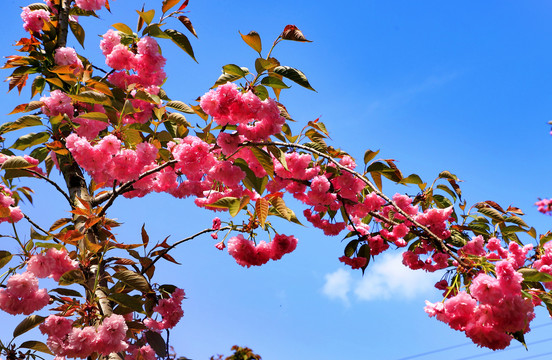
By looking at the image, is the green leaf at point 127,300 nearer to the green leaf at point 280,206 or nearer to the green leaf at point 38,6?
the green leaf at point 280,206

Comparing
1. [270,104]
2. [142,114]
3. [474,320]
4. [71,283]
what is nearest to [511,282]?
[474,320]

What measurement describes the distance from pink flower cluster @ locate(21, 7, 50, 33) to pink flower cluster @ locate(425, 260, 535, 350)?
10.7 ft

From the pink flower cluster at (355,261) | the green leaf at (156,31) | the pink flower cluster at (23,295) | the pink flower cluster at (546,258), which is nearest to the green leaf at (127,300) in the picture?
the pink flower cluster at (23,295)

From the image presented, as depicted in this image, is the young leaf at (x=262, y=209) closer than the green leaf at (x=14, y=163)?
Yes

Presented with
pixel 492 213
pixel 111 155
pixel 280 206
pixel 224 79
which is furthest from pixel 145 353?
pixel 492 213

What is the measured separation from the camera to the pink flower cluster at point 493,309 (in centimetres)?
203

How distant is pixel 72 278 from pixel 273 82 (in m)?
1.29

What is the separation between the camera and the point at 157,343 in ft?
9.22

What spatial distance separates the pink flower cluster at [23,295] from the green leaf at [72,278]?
18 centimetres

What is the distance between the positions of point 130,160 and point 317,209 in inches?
52.3

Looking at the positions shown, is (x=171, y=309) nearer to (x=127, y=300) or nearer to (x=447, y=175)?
(x=127, y=300)

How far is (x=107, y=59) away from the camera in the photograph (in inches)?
108

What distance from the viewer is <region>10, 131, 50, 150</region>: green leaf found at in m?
2.76

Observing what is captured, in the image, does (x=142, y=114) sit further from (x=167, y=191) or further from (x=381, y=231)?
(x=381, y=231)
